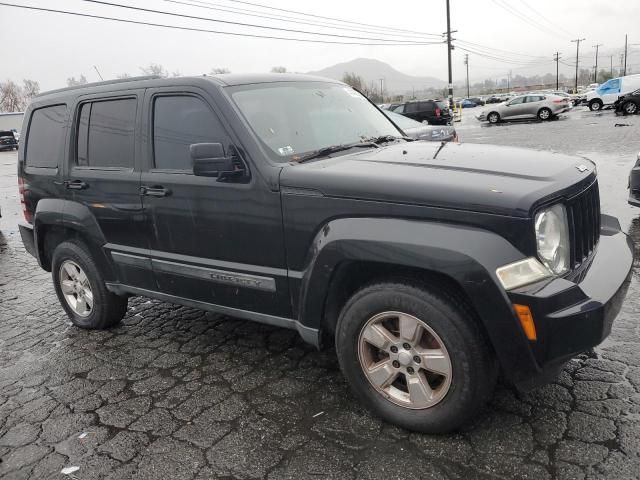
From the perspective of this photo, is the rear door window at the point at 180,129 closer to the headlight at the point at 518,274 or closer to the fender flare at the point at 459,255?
the fender flare at the point at 459,255

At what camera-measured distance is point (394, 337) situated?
8.95ft

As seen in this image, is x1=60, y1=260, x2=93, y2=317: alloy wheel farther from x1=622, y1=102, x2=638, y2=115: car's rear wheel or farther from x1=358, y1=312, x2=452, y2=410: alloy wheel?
x1=622, y1=102, x2=638, y2=115: car's rear wheel

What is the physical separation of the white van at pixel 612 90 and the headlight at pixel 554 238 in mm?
31155

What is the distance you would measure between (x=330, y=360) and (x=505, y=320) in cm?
158

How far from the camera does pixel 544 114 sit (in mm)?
28547

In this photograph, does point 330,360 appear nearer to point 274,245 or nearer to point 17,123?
point 274,245

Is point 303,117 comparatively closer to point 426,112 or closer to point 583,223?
point 583,223

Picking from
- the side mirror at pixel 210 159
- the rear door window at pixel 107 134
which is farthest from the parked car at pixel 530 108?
the side mirror at pixel 210 159

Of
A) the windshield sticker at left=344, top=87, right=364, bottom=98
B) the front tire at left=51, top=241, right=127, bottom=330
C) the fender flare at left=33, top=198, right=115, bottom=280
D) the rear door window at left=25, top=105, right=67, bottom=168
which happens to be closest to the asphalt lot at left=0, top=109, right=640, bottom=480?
the front tire at left=51, top=241, right=127, bottom=330

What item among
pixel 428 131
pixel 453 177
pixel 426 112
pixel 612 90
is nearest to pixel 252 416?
pixel 453 177

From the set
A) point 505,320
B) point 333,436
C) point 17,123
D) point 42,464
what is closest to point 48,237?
point 42,464

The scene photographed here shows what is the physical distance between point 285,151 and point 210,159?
1.55 feet

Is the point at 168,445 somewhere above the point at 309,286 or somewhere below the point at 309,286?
below

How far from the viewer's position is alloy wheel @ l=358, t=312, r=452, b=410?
2.62 metres
